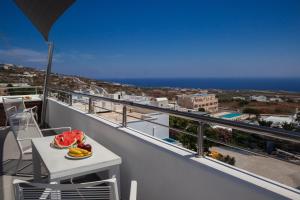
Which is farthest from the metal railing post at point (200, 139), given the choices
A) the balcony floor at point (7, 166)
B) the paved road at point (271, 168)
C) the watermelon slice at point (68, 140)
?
the balcony floor at point (7, 166)

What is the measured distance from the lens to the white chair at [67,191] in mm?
1289

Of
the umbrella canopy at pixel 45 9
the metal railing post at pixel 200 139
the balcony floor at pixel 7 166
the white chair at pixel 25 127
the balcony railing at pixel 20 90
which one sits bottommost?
the balcony floor at pixel 7 166

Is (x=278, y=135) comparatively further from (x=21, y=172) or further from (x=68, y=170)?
(x=21, y=172)

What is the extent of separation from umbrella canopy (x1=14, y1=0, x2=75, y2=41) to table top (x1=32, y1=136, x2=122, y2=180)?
1.50m

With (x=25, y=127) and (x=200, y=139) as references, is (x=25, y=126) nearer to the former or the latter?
(x=25, y=127)

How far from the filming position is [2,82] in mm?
7754

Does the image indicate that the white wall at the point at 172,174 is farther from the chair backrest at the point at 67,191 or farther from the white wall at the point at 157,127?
the white wall at the point at 157,127

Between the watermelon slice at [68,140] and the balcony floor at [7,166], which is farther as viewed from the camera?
the balcony floor at [7,166]

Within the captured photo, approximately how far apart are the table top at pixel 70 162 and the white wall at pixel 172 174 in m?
0.34

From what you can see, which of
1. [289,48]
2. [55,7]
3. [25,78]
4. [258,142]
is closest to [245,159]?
[258,142]

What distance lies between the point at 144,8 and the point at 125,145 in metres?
26.4

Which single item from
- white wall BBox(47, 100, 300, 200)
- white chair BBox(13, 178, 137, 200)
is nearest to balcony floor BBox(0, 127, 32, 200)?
white wall BBox(47, 100, 300, 200)

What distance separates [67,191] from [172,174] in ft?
3.31

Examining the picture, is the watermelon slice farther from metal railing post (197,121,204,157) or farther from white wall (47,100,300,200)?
metal railing post (197,121,204,157)
